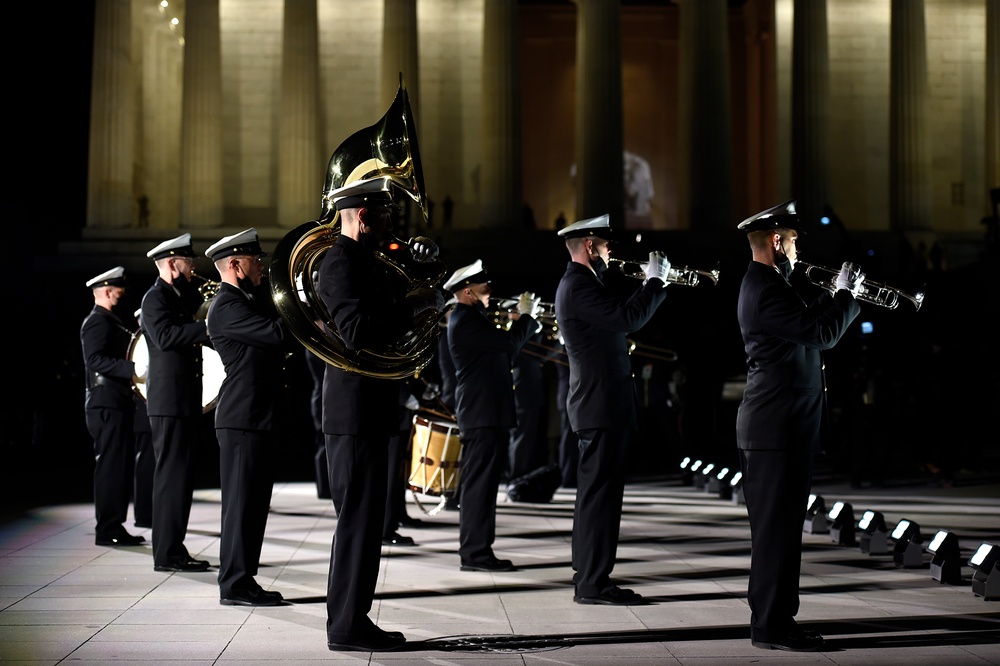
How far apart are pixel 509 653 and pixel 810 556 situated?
534cm

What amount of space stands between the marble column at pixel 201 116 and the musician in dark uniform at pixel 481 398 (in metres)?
35.7

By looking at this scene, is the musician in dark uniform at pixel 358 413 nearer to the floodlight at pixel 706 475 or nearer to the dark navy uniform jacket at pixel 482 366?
the dark navy uniform jacket at pixel 482 366

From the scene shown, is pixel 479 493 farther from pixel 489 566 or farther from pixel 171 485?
pixel 171 485

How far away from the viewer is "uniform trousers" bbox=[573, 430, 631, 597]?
9508 millimetres

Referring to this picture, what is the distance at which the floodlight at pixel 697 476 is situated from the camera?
1954 centimetres

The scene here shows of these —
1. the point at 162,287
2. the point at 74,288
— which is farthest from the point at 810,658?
the point at 74,288

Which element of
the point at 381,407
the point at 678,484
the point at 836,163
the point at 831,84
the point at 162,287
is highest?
the point at 831,84

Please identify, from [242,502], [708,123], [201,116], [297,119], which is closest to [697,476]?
[242,502]

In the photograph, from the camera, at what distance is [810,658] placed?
25.1 ft

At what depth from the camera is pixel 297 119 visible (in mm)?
45688

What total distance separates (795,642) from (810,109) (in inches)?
1605

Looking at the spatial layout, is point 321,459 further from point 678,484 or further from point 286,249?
point 286,249

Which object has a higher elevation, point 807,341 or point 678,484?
point 807,341

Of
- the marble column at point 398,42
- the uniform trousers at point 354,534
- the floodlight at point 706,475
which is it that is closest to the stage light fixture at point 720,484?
the floodlight at point 706,475
